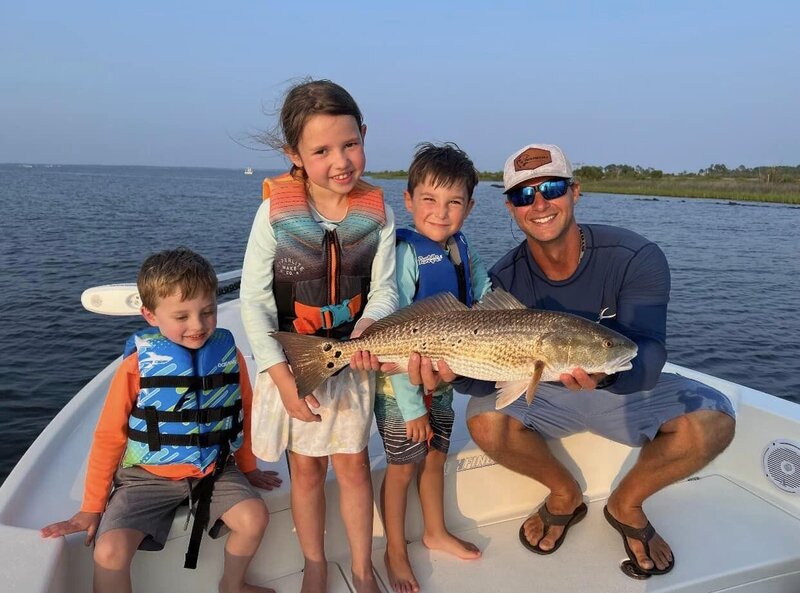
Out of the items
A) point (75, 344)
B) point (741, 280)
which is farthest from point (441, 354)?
point (741, 280)

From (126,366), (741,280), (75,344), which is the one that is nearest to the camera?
(126,366)

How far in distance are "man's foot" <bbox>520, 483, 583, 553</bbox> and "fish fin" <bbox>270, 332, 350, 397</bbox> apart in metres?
1.85

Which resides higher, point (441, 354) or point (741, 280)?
point (441, 354)

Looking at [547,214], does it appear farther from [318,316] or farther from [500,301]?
[318,316]

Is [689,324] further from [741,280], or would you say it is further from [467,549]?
[467,549]

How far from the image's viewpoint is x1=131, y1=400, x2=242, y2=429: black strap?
111 inches

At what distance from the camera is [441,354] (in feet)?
9.53

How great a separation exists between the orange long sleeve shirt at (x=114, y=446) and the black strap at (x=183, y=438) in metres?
0.07

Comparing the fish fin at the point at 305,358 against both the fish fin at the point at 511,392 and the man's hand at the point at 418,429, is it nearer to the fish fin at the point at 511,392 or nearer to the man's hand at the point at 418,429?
the man's hand at the point at 418,429

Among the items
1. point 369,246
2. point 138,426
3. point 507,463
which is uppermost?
point 369,246

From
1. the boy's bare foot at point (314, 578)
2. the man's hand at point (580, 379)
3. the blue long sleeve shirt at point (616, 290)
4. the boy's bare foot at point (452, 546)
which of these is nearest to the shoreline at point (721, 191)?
the blue long sleeve shirt at point (616, 290)

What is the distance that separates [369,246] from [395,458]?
1.15 meters

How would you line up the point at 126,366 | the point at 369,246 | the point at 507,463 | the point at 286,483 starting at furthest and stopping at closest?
1. the point at 507,463
2. the point at 286,483
3. the point at 369,246
4. the point at 126,366

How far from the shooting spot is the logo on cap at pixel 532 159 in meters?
3.51
